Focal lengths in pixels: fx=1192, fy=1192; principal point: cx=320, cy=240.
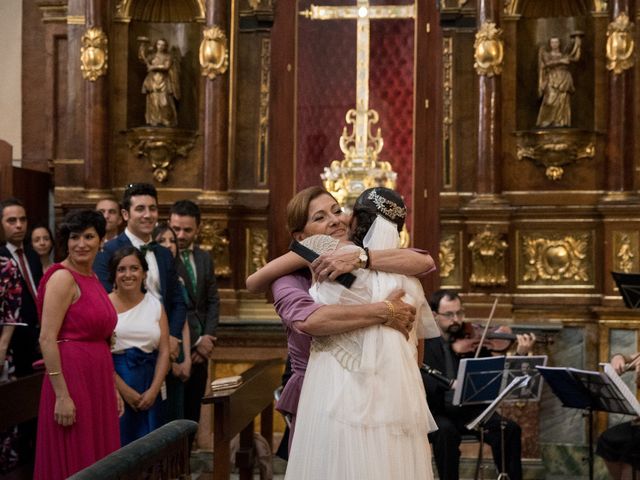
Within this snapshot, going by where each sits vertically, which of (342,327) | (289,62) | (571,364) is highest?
(289,62)

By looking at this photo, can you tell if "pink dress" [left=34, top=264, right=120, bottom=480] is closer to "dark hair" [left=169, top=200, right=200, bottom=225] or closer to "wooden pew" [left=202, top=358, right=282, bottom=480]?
"wooden pew" [left=202, top=358, right=282, bottom=480]

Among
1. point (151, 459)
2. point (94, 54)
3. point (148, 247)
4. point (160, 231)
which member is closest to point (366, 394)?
point (151, 459)

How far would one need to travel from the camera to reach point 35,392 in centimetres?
596

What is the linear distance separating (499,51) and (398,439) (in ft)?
17.4

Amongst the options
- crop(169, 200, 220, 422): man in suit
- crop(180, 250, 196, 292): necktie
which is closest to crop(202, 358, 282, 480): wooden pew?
crop(169, 200, 220, 422): man in suit

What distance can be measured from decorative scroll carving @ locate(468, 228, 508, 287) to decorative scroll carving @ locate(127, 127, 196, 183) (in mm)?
2259

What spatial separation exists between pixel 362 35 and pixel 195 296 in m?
3.26

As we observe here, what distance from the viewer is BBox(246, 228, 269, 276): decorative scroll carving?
345 inches

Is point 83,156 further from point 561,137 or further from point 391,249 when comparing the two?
point 391,249

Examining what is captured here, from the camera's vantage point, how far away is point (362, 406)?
3592mm

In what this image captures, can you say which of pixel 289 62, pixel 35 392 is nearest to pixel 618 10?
pixel 289 62

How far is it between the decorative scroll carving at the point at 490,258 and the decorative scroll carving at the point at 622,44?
1436 millimetres

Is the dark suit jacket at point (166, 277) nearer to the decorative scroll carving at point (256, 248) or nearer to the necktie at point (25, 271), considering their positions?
the necktie at point (25, 271)

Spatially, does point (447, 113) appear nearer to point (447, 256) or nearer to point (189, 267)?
point (447, 256)
